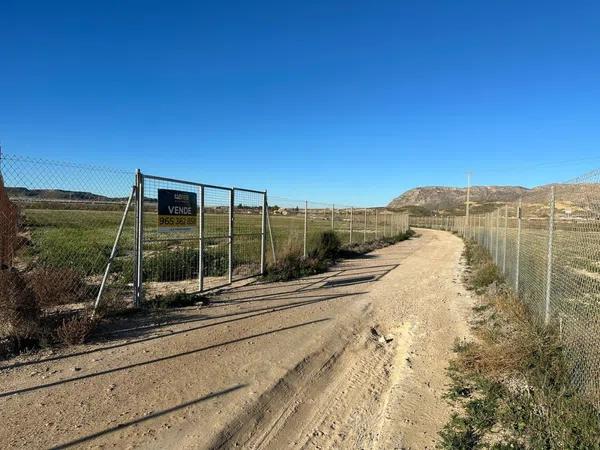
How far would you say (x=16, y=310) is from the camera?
582 cm

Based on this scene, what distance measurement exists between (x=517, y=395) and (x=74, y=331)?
5.49 m

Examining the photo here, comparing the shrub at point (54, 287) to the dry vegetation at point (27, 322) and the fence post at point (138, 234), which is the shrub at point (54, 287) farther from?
the fence post at point (138, 234)

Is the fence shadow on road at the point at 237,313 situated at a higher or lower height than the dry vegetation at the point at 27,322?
lower

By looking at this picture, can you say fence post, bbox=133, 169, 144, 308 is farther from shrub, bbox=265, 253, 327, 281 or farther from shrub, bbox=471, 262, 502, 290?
shrub, bbox=471, 262, 502, 290

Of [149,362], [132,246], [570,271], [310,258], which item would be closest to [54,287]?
[149,362]

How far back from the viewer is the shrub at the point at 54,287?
6.77 m

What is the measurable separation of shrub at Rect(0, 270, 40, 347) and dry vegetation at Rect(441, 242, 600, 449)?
209 inches

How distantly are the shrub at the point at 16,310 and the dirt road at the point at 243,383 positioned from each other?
1.77 ft

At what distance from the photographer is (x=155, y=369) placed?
5301mm

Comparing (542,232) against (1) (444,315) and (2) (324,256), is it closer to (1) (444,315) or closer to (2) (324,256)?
(1) (444,315)

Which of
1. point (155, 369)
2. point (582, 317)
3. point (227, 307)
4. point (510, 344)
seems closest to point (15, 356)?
point (155, 369)

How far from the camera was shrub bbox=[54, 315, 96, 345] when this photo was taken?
5980mm

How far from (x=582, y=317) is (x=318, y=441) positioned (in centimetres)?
306

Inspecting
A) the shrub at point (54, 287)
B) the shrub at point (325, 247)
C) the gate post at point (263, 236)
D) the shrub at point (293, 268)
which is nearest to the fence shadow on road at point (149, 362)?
the shrub at point (54, 287)
